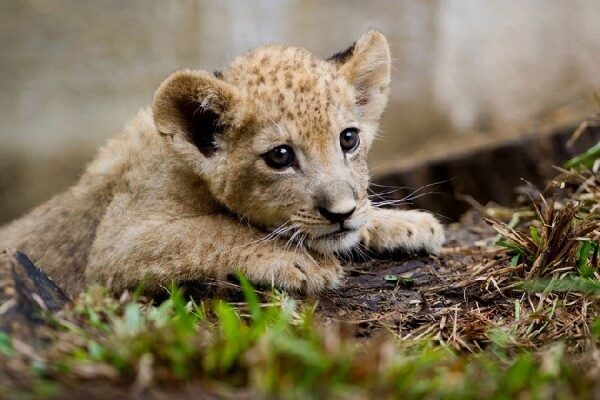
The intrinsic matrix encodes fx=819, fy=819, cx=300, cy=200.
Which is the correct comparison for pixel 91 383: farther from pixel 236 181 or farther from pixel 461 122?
pixel 461 122

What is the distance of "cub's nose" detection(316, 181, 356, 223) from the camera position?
5.11 meters

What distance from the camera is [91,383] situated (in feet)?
10.2

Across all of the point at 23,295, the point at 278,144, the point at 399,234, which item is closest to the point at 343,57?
the point at 278,144

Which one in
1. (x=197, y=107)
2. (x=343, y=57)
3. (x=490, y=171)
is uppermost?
(x=343, y=57)

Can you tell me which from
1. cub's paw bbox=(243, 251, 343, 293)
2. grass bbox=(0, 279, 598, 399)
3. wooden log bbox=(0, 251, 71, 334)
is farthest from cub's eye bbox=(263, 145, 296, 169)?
grass bbox=(0, 279, 598, 399)

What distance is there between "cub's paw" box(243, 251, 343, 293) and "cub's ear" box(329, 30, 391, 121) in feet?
5.00

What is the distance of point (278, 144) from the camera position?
5371mm

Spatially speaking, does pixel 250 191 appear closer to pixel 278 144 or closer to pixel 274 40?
pixel 278 144

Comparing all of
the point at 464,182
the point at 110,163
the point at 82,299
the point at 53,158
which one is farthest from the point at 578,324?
the point at 53,158

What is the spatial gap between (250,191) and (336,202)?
0.68m

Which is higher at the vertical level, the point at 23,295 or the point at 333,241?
the point at 23,295

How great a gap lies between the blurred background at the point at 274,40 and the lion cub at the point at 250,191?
6.25 m

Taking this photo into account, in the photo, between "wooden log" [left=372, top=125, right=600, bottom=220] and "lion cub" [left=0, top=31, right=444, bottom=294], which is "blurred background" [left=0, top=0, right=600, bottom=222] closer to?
"wooden log" [left=372, top=125, right=600, bottom=220]

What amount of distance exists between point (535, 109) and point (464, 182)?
11.8 ft
